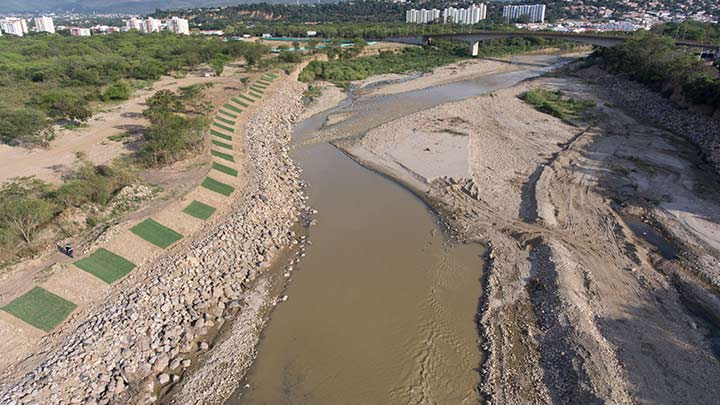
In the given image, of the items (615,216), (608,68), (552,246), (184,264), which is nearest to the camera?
(184,264)

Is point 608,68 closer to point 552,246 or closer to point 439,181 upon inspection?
point 439,181

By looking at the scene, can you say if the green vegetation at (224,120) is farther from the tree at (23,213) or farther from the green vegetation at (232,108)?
the tree at (23,213)

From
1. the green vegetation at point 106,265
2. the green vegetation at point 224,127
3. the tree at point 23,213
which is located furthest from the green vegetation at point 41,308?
the green vegetation at point 224,127

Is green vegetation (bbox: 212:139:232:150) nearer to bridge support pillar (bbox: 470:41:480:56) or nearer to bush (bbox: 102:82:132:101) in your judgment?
bush (bbox: 102:82:132:101)

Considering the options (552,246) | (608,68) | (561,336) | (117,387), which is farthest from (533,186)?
(608,68)

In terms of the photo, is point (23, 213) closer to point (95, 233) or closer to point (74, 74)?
point (95, 233)

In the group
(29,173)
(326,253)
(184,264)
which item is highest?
(29,173)

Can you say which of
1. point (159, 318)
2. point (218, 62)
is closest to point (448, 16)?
point (218, 62)
